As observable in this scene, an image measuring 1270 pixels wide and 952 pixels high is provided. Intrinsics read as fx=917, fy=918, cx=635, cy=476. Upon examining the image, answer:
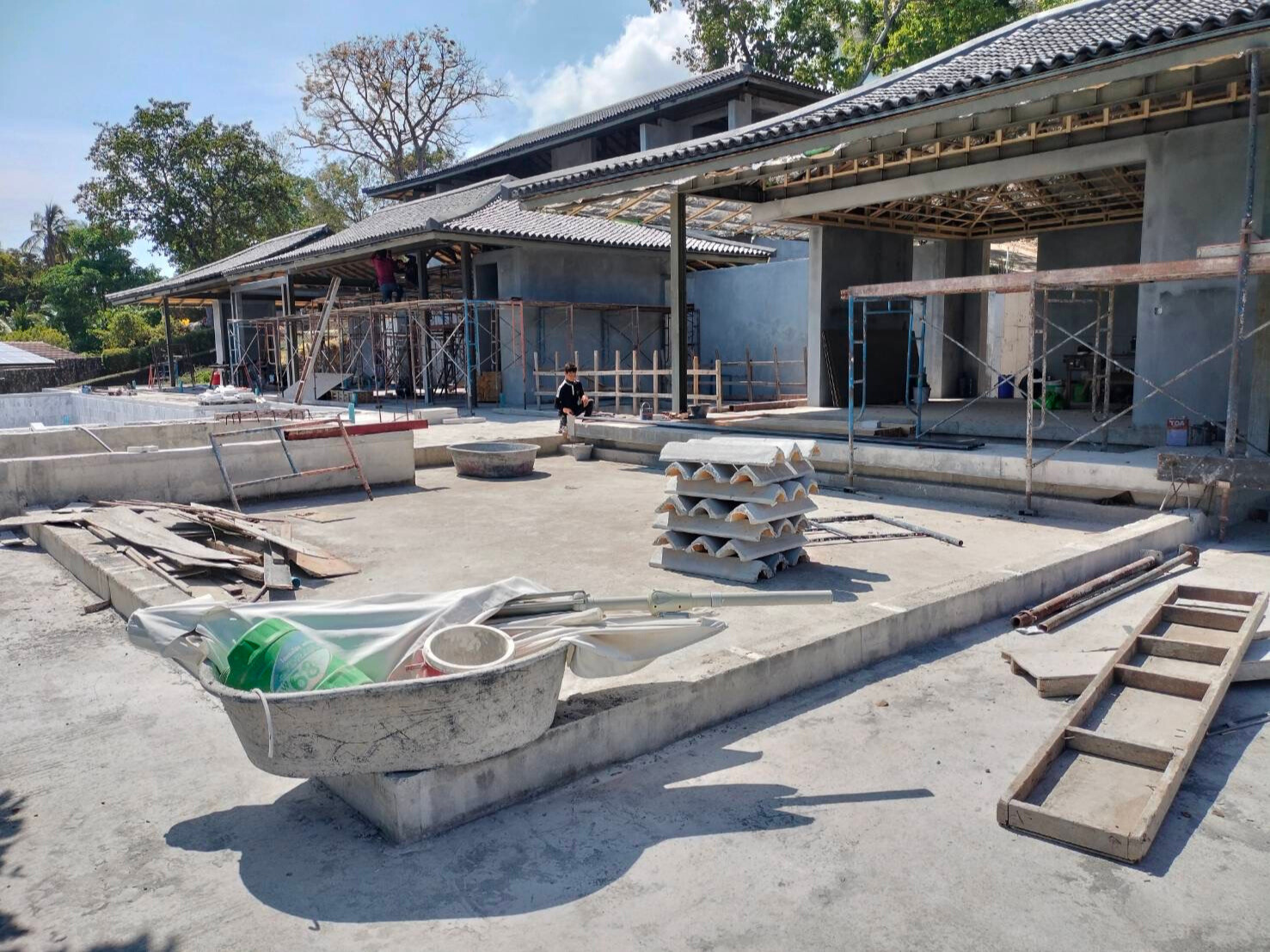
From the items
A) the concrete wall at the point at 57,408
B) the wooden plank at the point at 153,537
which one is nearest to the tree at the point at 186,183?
the concrete wall at the point at 57,408

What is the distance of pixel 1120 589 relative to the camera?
617cm

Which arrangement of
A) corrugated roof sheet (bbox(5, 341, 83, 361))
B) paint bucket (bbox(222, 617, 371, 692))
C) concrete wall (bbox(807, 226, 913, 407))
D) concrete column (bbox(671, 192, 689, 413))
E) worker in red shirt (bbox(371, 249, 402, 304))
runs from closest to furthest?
paint bucket (bbox(222, 617, 371, 692)) → concrete column (bbox(671, 192, 689, 413)) → concrete wall (bbox(807, 226, 913, 407)) → worker in red shirt (bbox(371, 249, 402, 304)) → corrugated roof sheet (bbox(5, 341, 83, 361))

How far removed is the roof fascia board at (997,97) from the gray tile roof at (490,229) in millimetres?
7086

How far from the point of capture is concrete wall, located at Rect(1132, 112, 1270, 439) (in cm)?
985

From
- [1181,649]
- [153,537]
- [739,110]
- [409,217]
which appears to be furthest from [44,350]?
[1181,649]

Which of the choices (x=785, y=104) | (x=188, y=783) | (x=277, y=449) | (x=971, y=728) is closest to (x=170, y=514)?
(x=277, y=449)

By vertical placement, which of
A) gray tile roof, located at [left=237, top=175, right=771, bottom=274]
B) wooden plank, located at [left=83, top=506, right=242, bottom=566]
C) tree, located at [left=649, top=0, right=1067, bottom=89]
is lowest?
wooden plank, located at [left=83, top=506, right=242, bottom=566]

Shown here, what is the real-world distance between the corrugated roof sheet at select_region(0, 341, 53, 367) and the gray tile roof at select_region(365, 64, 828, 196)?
13218mm

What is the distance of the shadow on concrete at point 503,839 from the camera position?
2.99 meters

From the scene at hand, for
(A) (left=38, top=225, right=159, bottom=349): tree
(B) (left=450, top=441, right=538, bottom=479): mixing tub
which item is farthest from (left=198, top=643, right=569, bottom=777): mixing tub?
(A) (left=38, top=225, right=159, bottom=349): tree

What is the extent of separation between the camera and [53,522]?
801cm

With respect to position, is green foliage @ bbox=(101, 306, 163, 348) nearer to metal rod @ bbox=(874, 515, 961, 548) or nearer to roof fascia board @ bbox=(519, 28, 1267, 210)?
roof fascia board @ bbox=(519, 28, 1267, 210)

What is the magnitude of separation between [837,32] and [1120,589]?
32.6 metres

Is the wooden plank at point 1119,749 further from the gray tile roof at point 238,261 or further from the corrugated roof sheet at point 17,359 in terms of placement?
the corrugated roof sheet at point 17,359
